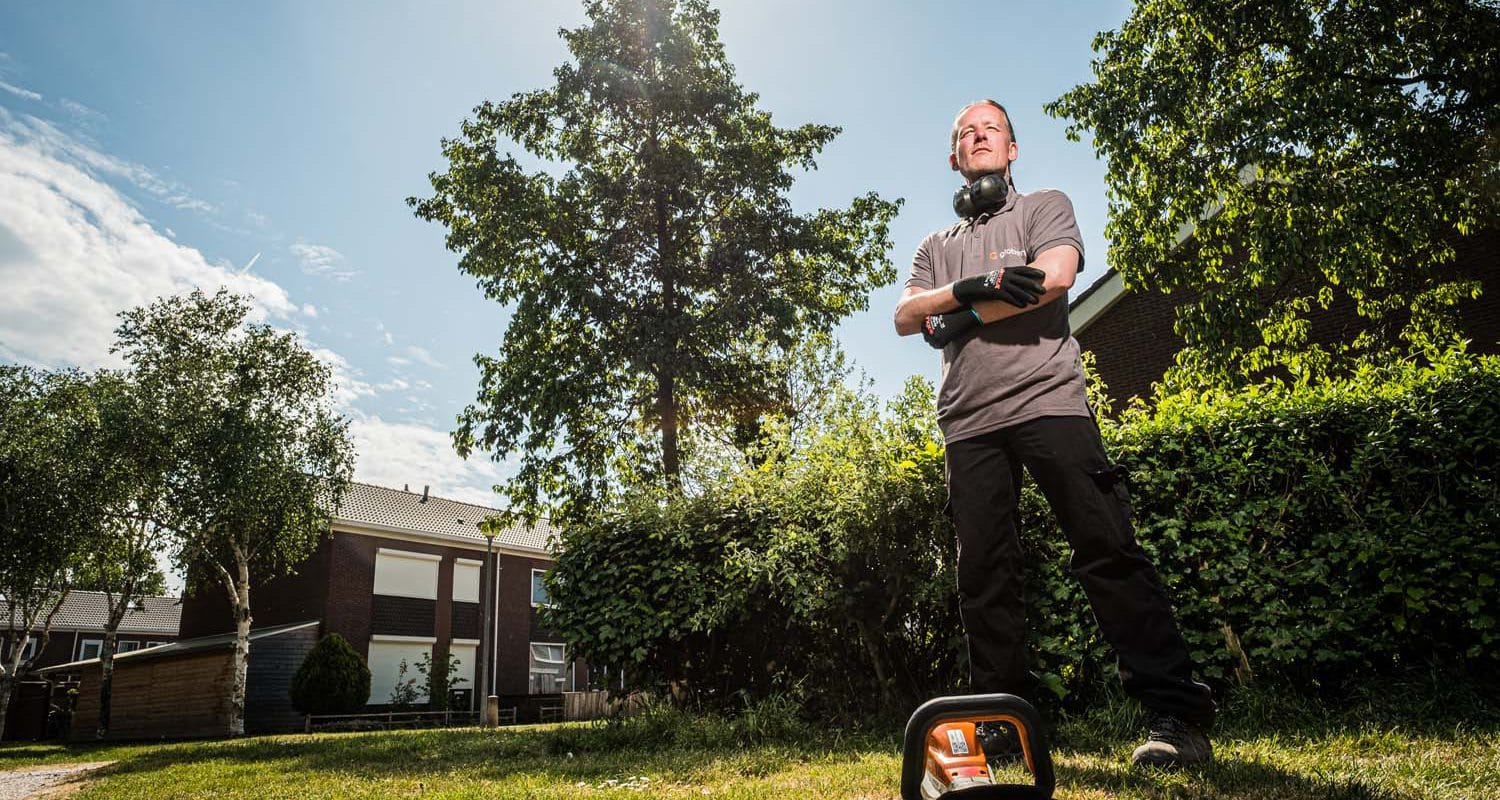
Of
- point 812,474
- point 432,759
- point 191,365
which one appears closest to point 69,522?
point 191,365

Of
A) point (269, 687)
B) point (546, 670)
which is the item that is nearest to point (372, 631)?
point (269, 687)

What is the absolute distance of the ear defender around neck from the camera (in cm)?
291

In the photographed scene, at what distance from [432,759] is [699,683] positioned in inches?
76.9

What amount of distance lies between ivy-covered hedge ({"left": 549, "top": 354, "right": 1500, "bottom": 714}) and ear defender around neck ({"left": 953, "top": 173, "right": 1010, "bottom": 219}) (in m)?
2.56

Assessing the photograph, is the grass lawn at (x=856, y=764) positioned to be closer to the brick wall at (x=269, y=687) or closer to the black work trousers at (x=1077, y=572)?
the black work trousers at (x=1077, y=572)

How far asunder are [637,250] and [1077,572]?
57.0ft

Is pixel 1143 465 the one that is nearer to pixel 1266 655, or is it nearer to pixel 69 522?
pixel 1266 655

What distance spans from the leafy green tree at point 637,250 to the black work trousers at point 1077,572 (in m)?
14.9

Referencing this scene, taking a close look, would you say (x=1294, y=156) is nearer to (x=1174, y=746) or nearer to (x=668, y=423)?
(x=1174, y=746)

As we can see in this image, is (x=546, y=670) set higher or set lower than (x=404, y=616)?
lower

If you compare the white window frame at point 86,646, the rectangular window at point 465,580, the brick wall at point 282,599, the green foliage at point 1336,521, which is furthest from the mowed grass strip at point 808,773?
the white window frame at point 86,646

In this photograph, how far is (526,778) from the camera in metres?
4.25

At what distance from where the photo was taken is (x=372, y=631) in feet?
110

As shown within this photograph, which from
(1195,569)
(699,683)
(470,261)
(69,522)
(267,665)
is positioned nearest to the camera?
(1195,569)
